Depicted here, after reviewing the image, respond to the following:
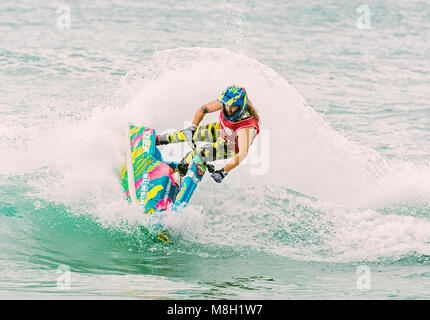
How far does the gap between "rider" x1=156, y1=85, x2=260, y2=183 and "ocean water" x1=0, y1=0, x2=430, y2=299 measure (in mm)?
767

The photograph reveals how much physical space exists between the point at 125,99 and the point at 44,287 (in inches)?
204

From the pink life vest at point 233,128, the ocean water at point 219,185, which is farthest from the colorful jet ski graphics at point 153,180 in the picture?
the pink life vest at point 233,128

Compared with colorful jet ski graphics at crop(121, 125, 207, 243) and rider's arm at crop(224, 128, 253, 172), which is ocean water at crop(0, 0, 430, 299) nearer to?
colorful jet ski graphics at crop(121, 125, 207, 243)

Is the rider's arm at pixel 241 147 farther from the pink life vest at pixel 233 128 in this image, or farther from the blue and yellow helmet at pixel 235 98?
the blue and yellow helmet at pixel 235 98

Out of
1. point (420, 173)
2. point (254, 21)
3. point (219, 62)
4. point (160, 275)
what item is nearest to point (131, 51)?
point (254, 21)

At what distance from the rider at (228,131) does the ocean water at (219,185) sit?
0.77 metres

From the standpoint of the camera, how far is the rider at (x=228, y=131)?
7.07 metres

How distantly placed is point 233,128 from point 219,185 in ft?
5.49

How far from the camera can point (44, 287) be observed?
5.29 m

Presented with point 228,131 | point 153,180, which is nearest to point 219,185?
point 228,131

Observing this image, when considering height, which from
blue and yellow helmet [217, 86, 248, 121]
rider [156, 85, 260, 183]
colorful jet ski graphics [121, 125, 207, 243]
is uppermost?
blue and yellow helmet [217, 86, 248, 121]

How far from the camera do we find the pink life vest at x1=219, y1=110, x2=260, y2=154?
23.7 feet

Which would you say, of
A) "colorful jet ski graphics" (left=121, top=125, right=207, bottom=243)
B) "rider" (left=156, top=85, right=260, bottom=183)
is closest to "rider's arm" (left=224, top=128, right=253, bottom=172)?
"rider" (left=156, top=85, right=260, bottom=183)

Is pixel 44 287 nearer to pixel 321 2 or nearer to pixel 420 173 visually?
pixel 420 173
